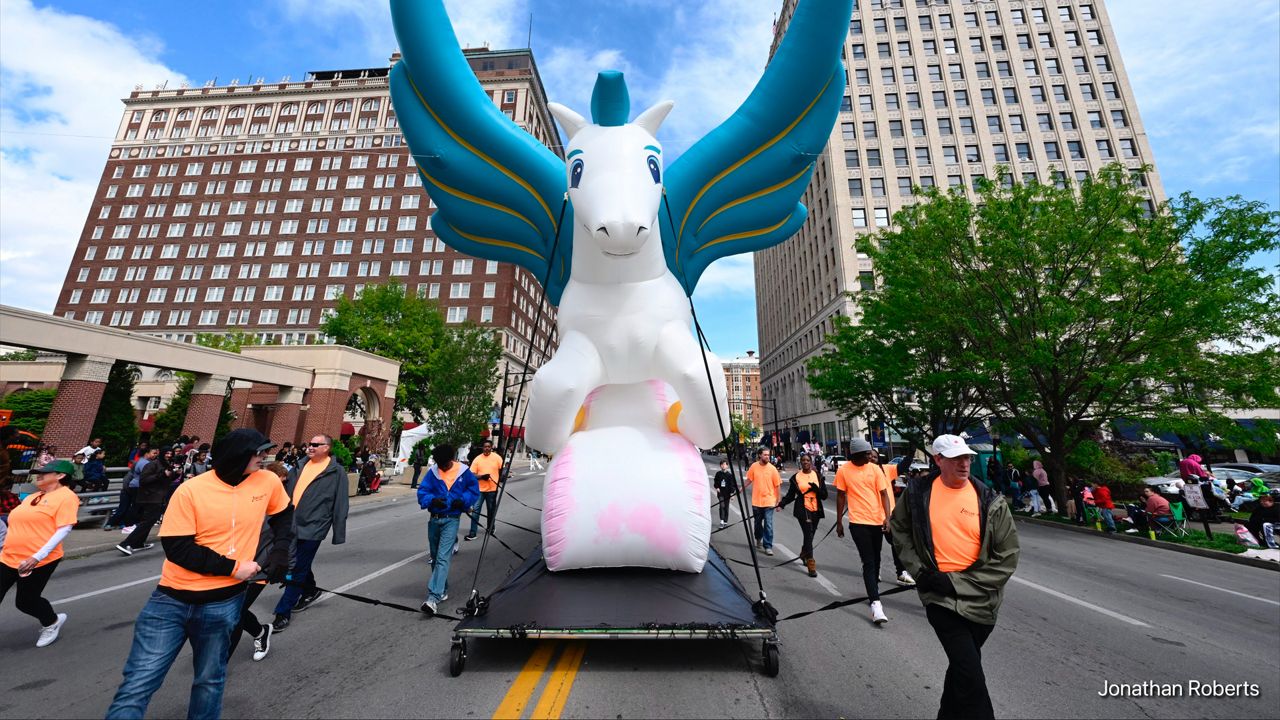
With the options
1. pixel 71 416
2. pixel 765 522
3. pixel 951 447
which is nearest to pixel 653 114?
pixel 951 447

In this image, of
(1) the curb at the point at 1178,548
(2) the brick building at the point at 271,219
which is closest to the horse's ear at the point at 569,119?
(1) the curb at the point at 1178,548

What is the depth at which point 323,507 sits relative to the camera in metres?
4.82

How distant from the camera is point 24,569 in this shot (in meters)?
3.78

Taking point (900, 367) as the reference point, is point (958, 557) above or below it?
below

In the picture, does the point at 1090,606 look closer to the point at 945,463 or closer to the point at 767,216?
the point at 945,463

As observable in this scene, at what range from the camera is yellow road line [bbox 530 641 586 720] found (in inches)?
117

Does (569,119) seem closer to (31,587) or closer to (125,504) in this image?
(31,587)

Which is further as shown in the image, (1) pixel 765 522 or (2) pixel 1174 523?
(2) pixel 1174 523

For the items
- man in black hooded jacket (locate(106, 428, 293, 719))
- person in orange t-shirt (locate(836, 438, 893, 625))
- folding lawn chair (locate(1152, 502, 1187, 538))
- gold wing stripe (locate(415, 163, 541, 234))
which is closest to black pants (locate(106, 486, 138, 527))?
gold wing stripe (locate(415, 163, 541, 234))

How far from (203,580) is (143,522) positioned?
795 centimetres

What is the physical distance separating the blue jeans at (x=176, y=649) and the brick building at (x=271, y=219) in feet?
138

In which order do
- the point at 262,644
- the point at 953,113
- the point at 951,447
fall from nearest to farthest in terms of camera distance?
the point at 951,447, the point at 262,644, the point at 953,113

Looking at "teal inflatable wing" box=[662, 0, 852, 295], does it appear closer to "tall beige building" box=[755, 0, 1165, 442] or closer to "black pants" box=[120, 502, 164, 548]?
"black pants" box=[120, 502, 164, 548]

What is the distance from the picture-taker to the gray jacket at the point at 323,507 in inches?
186
